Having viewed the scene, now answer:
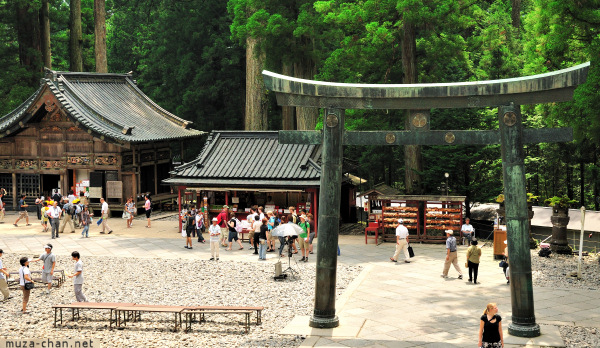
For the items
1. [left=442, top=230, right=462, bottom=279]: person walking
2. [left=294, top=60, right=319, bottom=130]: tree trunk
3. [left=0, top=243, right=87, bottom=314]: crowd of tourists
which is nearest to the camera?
[left=0, top=243, right=87, bottom=314]: crowd of tourists

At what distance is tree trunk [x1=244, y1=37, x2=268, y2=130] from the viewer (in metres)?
37.5

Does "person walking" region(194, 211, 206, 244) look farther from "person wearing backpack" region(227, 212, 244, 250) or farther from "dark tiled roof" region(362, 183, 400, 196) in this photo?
"dark tiled roof" region(362, 183, 400, 196)

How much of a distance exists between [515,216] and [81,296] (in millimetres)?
10089

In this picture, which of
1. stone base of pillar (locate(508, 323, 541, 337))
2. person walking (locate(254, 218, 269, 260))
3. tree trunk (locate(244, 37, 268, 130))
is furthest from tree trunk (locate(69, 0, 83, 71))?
stone base of pillar (locate(508, 323, 541, 337))

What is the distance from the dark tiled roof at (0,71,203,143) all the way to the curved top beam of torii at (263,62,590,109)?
61.9 ft

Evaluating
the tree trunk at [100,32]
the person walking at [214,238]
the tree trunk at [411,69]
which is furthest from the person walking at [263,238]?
the tree trunk at [100,32]

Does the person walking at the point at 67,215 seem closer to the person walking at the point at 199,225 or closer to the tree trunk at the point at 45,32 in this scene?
the person walking at the point at 199,225

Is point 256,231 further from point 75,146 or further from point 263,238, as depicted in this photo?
point 75,146

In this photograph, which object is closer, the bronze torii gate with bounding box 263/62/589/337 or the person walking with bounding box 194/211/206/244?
the bronze torii gate with bounding box 263/62/589/337

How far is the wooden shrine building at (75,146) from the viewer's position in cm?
3328

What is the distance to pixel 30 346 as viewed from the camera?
12188mm

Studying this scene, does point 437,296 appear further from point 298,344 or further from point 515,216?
point 298,344

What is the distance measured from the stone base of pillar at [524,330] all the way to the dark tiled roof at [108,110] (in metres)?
22.2

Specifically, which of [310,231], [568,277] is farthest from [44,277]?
[568,277]
